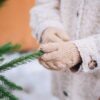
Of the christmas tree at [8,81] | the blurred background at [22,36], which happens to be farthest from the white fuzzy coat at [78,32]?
the blurred background at [22,36]

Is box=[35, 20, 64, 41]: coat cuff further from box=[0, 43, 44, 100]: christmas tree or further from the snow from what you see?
the snow

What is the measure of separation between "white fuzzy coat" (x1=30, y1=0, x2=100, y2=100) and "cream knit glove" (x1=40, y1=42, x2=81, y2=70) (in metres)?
0.02

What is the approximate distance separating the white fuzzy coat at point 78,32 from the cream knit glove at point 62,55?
2 cm

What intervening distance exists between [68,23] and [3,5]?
5.16 ft

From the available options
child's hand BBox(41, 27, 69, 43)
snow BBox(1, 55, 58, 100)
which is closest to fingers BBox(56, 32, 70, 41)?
child's hand BBox(41, 27, 69, 43)

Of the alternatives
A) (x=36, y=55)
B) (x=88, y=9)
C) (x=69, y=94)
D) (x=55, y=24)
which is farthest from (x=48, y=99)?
(x=36, y=55)

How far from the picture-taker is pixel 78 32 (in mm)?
944

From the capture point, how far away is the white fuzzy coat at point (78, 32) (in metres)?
0.78

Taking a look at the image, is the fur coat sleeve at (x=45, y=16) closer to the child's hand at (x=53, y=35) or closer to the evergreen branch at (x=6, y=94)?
the child's hand at (x=53, y=35)

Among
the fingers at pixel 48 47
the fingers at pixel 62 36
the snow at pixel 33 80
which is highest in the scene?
the fingers at pixel 48 47

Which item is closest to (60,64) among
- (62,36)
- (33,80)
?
(62,36)

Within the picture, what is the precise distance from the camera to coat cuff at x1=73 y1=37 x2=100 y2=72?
77 cm

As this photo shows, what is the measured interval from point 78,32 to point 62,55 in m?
0.20

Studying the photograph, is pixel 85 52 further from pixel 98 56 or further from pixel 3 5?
pixel 3 5
